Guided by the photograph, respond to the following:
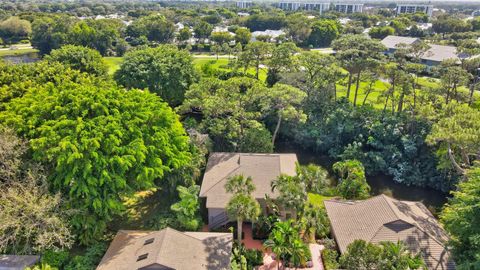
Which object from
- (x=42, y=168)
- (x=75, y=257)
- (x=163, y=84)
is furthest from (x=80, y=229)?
(x=163, y=84)

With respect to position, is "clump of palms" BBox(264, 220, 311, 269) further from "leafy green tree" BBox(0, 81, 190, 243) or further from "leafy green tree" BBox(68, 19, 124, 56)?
"leafy green tree" BBox(68, 19, 124, 56)

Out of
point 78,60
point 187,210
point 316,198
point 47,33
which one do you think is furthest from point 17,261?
point 47,33

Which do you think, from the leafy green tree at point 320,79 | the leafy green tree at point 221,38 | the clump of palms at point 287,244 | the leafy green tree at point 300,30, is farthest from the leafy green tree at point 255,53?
the leafy green tree at point 300,30

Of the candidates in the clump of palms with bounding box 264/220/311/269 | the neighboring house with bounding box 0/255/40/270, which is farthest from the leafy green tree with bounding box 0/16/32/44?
the clump of palms with bounding box 264/220/311/269

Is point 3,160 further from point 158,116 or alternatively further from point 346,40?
point 346,40

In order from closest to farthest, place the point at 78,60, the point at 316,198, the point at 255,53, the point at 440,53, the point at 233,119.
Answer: the point at 316,198 < the point at 233,119 < the point at 78,60 < the point at 255,53 < the point at 440,53

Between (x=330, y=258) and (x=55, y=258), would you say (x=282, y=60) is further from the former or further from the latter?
(x=55, y=258)
